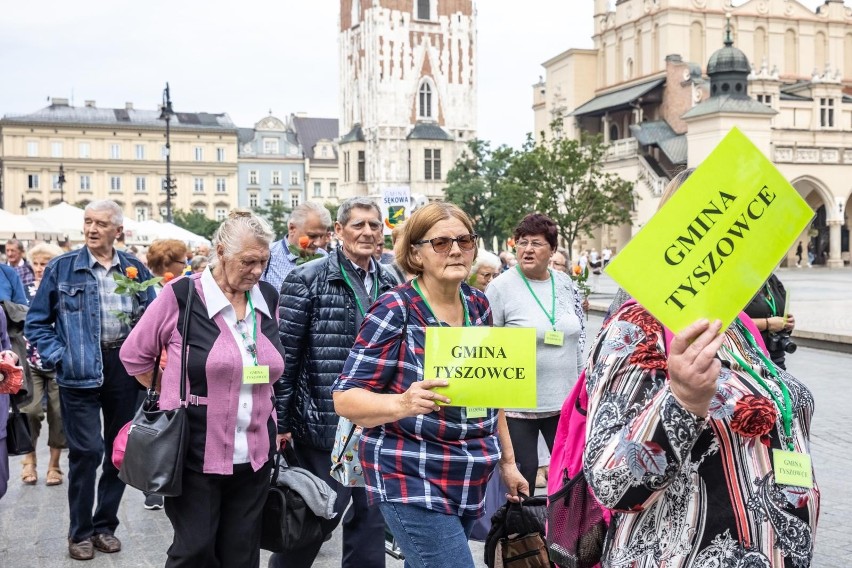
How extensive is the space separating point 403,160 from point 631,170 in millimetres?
35886

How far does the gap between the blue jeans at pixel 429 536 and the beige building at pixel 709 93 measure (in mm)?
40817

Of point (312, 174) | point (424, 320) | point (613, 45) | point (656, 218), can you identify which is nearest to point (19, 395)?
point (424, 320)

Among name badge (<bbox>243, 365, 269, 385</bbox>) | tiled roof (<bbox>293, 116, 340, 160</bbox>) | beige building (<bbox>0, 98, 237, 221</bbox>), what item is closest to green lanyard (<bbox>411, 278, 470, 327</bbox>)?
name badge (<bbox>243, 365, 269, 385</bbox>)

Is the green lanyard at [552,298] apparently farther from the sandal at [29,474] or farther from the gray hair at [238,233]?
the sandal at [29,474]

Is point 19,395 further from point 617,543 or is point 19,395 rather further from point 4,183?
point 4,183

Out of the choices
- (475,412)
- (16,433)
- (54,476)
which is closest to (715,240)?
(475,412)

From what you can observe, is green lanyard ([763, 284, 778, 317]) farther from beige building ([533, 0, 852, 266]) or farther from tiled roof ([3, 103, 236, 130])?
tiled roof ([3, 103, 236, 130])

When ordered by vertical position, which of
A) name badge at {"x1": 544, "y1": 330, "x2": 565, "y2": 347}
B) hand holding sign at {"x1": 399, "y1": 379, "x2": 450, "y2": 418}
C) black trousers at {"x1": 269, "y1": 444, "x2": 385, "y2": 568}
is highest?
hand holding sign at {"x1": 399, "y1": 379, "x2": 450, "y2": 418}

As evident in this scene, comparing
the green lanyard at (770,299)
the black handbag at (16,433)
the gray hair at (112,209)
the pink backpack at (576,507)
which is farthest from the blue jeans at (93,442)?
the green lanyard at (770,299)

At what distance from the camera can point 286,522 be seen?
163 inches

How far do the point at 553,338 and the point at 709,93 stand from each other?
171 feet

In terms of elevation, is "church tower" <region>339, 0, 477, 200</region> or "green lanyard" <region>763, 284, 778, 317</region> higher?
"church tower" <region>339, 0, 477, 200</region>

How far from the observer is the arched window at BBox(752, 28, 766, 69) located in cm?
6544

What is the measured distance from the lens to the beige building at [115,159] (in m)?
99.1
